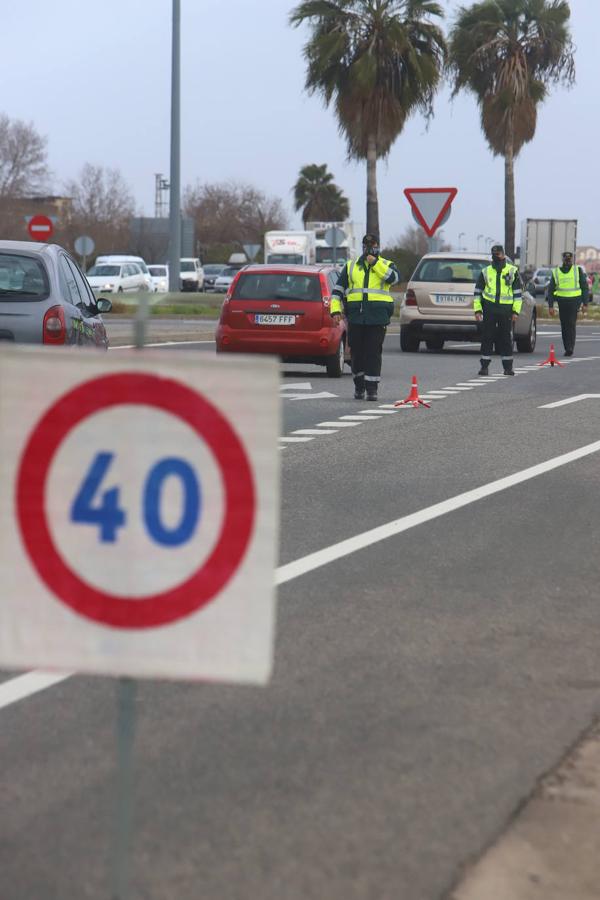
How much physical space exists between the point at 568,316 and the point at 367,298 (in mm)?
11412

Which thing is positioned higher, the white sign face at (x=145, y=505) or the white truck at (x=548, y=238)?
the white truck at (x=548, y=238)

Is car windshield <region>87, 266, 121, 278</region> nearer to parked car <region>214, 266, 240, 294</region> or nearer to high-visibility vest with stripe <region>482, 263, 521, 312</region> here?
parked car <region>214, 266, 240, 294</region>

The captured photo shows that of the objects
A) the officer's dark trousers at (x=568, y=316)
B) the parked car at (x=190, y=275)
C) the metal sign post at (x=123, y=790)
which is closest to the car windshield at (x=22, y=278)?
the metal sign post at (x=123, y=790)

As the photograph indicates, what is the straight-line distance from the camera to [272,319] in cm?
2148

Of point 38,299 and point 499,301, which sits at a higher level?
point 38,299

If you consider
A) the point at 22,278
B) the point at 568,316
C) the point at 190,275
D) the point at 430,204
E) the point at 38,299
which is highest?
the point at 430,204

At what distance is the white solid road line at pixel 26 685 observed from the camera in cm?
554

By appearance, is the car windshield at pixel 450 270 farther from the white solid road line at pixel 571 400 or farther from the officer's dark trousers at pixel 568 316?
the white solid road line at pixel 571 400

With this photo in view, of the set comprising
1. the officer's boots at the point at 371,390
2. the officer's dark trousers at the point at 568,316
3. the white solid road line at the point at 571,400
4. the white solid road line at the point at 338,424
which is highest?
the officer's dark trousers at the point at 568,316

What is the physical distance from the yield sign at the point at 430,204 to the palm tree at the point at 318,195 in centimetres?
9072

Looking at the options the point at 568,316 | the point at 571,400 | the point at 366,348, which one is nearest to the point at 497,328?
the point at 571,400

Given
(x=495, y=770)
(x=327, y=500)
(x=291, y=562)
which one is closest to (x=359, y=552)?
(x=291, y=562)

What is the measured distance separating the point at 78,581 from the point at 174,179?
35.0 metres

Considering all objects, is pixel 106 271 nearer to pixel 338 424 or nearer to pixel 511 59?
pixel 511 59
